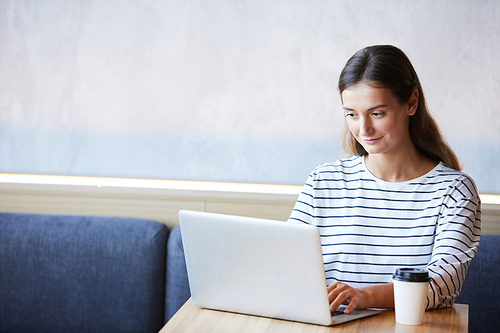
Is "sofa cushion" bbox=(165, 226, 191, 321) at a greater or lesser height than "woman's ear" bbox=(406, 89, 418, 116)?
lesser

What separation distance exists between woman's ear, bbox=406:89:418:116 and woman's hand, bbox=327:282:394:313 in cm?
52

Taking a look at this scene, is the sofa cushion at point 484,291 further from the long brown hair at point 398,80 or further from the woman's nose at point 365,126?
the woman's nose at point 365,126

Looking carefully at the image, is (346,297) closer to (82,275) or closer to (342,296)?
(342,296)

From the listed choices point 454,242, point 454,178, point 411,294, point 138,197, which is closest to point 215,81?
point 138,197

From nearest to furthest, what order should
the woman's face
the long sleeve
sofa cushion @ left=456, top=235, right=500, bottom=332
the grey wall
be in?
1. the long sleeve
2. the woman's face
3. sofa cushion @ left=456, top=235, right=500, bottom=332
4. the grey wall

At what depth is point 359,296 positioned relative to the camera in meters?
1.12

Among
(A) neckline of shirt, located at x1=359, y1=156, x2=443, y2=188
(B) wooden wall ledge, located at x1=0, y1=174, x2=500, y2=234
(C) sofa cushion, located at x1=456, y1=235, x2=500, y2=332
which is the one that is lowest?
(C) sofa cushion, located at x1=456, y1=235, x2=500, y2=332

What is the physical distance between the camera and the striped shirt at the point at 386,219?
136 cm

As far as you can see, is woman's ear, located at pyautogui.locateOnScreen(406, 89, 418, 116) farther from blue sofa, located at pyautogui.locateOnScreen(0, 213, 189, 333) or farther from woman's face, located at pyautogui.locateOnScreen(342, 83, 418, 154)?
blue sofa, located at pyautogui.locateOnScreen(0, 213, 189, 333)

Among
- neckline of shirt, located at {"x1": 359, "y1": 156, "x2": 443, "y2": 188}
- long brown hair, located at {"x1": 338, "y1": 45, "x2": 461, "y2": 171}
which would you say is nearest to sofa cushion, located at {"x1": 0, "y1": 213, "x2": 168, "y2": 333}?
neckline of shirt, located at {"x1": 359, "y1": 156, "x2": 443, "y2": 188}

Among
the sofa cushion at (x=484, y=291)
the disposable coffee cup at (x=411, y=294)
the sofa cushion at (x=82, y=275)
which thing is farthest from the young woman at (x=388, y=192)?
the sofa cushion at (x=82, y=275)

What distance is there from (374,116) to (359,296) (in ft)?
1.59

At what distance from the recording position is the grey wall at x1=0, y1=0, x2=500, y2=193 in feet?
6.31

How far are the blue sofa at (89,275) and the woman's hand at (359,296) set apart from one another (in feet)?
3.17
